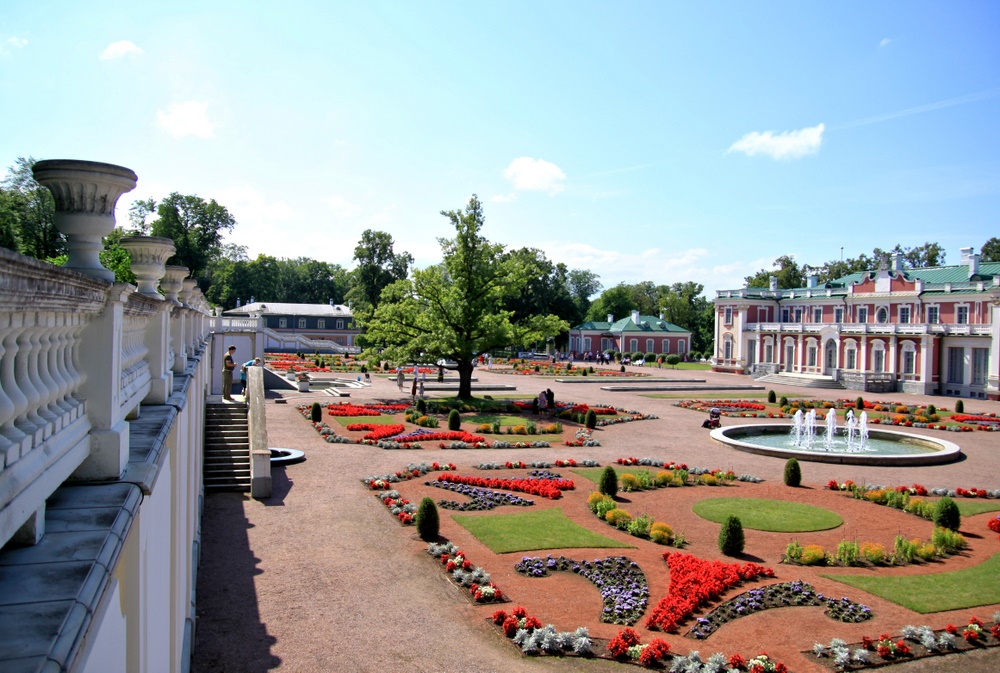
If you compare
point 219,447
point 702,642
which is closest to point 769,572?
point 702,642

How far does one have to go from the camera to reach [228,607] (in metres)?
10.9

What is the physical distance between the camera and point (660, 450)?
82.5 feet

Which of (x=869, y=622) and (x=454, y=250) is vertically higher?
(x=454, y=250)

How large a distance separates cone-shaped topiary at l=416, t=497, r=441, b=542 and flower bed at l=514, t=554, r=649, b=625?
197 cm

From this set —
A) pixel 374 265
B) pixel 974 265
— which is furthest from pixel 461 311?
pixel 374 265

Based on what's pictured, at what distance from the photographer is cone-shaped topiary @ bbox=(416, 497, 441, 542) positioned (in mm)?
14199

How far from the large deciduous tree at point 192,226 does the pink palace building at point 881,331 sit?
52521 mm

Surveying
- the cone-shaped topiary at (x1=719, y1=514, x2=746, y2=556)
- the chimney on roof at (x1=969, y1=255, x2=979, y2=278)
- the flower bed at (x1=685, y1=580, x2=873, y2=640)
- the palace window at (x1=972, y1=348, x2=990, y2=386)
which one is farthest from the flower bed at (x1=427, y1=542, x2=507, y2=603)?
the chimney on roof at (x1=969, y1=255, x2=979, y2=278)

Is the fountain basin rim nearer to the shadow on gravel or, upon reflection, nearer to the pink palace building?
the shadow on gravel

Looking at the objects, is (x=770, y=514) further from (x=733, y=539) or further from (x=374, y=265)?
(x=374, y=265)

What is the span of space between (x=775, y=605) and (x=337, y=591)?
282 inches

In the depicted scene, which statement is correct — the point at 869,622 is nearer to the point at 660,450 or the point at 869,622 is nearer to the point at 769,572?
the point at 769,572

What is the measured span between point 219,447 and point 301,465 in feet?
7.75

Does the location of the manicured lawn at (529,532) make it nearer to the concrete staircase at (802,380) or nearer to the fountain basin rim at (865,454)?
the fountain basin rim at (865,454)
